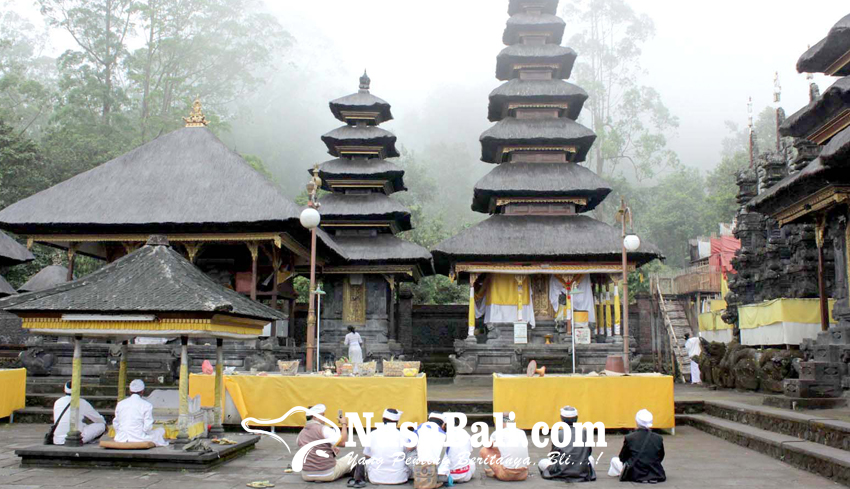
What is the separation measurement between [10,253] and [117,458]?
19.2 metres

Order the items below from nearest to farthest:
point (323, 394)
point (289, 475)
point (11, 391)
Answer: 1. point (289, 475)
2. point (323, 394)
3. point (11, 391)

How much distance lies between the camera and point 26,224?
18.6 meters

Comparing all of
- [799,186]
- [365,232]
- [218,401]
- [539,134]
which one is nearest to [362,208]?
[365,232]

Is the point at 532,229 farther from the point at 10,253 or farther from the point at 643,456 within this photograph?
the point at 10,253

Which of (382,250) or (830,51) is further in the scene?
(382,250)

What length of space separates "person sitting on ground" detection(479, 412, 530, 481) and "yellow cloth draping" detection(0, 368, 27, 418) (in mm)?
9478

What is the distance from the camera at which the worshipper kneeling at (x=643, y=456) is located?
7887 mm

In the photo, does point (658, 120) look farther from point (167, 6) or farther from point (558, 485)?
point (558, 485)

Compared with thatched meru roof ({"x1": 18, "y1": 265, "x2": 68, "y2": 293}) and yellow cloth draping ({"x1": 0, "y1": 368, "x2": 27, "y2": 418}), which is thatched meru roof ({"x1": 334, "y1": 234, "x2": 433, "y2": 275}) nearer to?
yellow cloth draping ({"x1": 0, "y1": 368, "x2": 27, "y2": 418})

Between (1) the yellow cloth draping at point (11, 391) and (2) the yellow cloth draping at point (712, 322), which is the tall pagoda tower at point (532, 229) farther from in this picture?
(1) the yellow cloth draping at point (11, 391)

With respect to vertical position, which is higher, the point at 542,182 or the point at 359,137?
the point at 359,137

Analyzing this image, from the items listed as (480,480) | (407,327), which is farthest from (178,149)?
(480,480)

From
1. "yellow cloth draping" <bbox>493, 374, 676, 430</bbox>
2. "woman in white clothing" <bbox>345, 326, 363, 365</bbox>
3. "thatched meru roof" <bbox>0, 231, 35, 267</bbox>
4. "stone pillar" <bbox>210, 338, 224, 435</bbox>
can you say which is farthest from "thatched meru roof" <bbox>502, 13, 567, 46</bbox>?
"thatched meru roof" <bbox>0, 231, 35, 267</bbox>

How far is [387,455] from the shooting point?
777 centimetres
